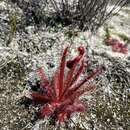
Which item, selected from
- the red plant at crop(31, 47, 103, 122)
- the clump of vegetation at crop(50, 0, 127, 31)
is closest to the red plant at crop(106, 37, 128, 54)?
the clump of vegetation at crop(50, 0, 127, 31)

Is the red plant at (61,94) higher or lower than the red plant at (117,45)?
higher

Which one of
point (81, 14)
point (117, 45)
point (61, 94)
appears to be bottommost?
point (117, 45)

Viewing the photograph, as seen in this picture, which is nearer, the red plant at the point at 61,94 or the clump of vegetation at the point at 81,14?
the red plant at the point at 61,94

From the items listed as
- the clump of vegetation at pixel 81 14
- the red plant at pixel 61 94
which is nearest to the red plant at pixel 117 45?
the clump of vegetation at pixel 81 14

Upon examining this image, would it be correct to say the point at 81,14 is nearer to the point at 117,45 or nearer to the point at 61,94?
the point at 117,45

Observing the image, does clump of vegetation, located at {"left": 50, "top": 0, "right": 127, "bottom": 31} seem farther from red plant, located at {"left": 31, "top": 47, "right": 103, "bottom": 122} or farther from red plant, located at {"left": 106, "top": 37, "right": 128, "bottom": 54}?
red plant, located at {"left": 31, "top": 47, "right": 103, "bottom": 122}

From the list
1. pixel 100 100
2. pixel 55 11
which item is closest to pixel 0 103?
pixel 100 100

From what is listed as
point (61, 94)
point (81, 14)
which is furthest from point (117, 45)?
point (61, 94)

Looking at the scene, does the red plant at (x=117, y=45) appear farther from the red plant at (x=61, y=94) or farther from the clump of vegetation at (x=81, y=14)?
the red plant at (x=61, y=94)
